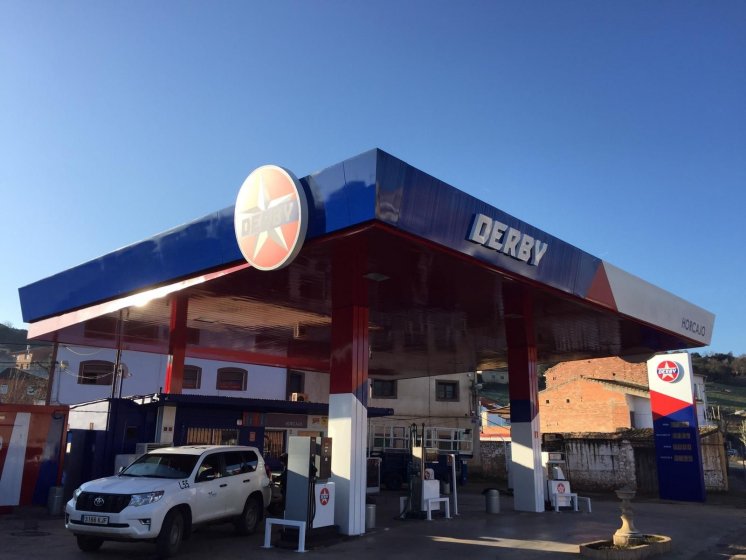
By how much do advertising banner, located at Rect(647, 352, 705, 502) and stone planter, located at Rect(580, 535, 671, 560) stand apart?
11.8 meters

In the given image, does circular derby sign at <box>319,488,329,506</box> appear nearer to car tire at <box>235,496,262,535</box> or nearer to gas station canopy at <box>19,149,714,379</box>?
car tire at <box>235,496,262,535</box>

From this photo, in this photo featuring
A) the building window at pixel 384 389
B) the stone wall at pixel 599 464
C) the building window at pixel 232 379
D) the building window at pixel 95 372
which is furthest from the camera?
the building window at pixel 384 389

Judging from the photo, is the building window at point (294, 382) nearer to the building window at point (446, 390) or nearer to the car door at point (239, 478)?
the building window at point (446, 390)

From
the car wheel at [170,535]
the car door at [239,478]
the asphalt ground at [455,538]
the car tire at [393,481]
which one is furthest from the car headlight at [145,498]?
the car tire at [393,481]

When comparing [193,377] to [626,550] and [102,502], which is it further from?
[626,550]

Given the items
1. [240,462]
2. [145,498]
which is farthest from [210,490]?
[145,498]

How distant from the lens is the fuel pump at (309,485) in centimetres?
1153

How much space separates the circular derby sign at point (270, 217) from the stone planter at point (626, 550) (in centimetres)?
724

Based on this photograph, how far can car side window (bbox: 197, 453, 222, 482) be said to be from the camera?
11.4 meters

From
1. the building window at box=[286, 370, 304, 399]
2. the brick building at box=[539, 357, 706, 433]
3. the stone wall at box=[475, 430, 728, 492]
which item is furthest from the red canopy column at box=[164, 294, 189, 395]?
the brick building at box=[539, 357, 706, 433]

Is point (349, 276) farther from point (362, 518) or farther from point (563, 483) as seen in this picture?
point (563, 483)

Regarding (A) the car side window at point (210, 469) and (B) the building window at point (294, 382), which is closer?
(A) the car side window at point (210, 469)

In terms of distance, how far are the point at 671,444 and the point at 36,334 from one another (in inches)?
863

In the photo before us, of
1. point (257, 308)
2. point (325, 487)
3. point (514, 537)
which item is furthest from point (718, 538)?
point (257, 308)
